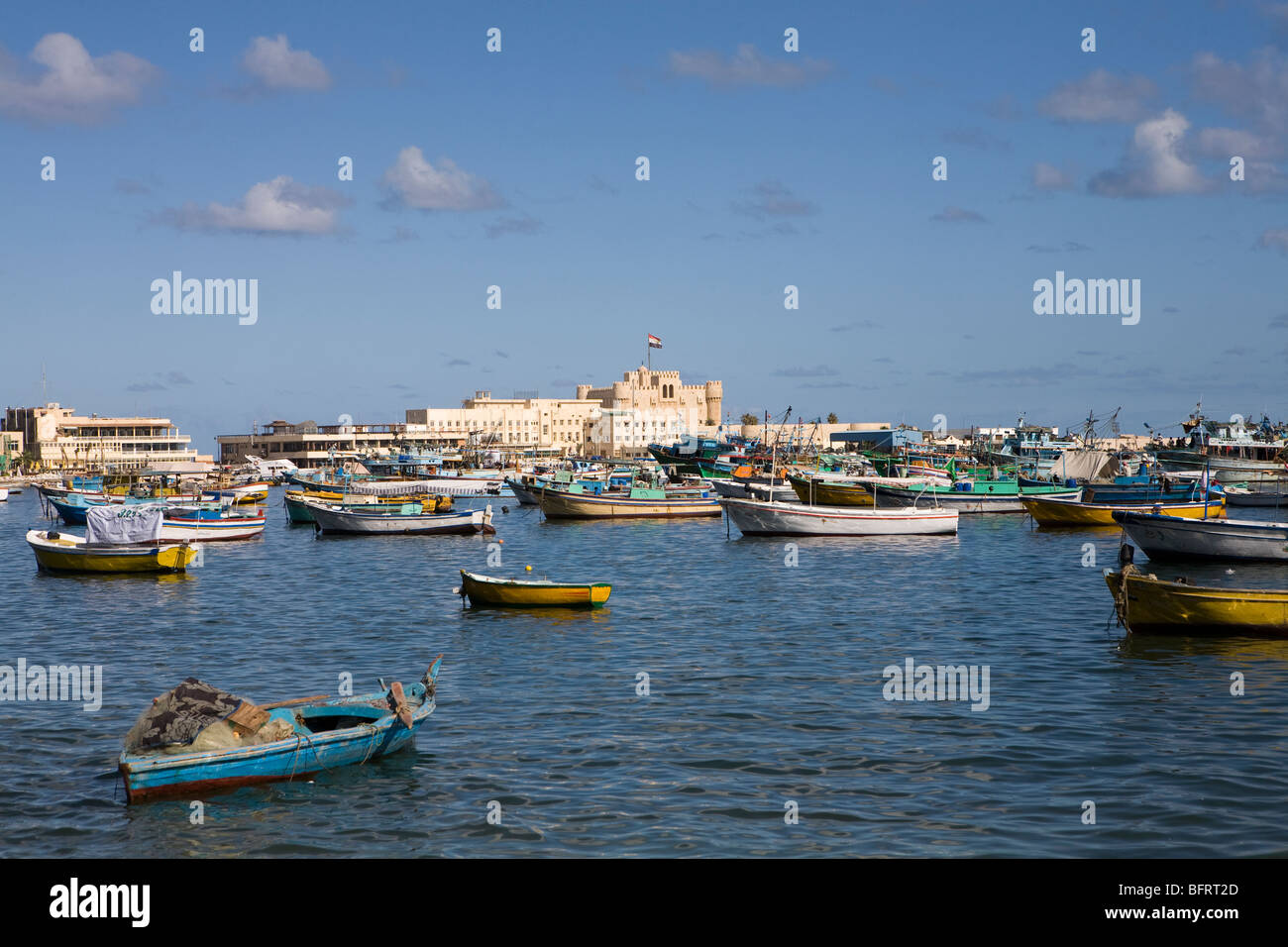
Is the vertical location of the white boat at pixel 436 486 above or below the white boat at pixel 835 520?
above

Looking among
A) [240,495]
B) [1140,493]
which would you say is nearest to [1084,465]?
[1140,493]

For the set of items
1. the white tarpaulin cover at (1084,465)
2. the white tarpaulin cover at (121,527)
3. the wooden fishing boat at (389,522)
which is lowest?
the wooden fishing boat at (389,522)

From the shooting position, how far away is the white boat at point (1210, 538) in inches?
1750

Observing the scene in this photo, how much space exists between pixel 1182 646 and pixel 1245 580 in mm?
14950

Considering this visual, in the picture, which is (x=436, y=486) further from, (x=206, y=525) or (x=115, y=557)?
(x=115, y=557)

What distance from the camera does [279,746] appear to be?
57.3ft

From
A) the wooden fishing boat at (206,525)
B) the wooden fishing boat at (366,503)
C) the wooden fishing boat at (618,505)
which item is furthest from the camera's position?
the wooden fishing boat at (618,505)

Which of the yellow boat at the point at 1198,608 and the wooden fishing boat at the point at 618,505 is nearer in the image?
the yellow boat at the point at 1198,608

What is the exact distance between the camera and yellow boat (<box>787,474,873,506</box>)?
75.6 meters

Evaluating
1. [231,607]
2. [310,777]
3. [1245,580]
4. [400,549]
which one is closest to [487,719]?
[310,777]

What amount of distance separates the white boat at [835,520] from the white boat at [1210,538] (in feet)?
52.7

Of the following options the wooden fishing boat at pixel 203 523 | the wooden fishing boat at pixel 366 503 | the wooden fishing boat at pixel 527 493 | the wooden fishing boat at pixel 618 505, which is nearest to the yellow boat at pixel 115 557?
the wooden fishing boat at pixel 203 523

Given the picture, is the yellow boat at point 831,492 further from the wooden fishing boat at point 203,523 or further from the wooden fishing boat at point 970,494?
the wooden fishing boat at point 203,523
